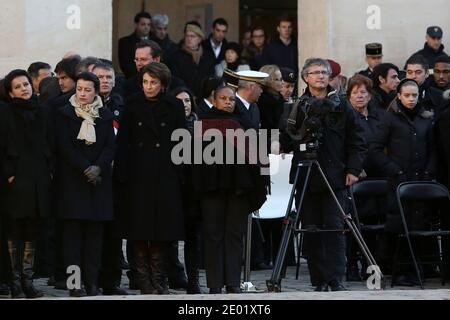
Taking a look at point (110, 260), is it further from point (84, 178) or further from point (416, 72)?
point (416, 72)

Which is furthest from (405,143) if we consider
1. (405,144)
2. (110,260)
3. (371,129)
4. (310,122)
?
(110,260)

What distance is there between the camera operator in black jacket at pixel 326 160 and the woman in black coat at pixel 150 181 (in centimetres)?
116

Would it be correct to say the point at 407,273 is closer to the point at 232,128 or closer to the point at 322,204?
the point at 322,204

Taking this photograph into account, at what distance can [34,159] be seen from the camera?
520 inches

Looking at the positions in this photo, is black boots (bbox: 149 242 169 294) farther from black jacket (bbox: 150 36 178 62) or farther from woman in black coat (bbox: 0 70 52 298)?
black jacket (bbox: 150 36 178 62)

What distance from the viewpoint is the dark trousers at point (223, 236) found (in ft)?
43.5

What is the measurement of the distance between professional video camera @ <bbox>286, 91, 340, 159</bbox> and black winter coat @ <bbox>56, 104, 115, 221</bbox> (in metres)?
1.65

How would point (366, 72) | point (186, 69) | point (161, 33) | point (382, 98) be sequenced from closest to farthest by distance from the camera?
point (382, 98) < point (366, 72) < point (186, 69) < point (161, 33)

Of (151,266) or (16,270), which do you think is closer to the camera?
(16,270)

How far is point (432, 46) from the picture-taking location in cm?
1911

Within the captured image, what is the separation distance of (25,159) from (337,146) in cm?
283

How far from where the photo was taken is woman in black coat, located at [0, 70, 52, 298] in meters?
13.1

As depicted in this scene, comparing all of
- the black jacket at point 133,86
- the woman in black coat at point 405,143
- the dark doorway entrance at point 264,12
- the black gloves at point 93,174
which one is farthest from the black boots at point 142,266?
the dark doorway entrance at point 264,12
